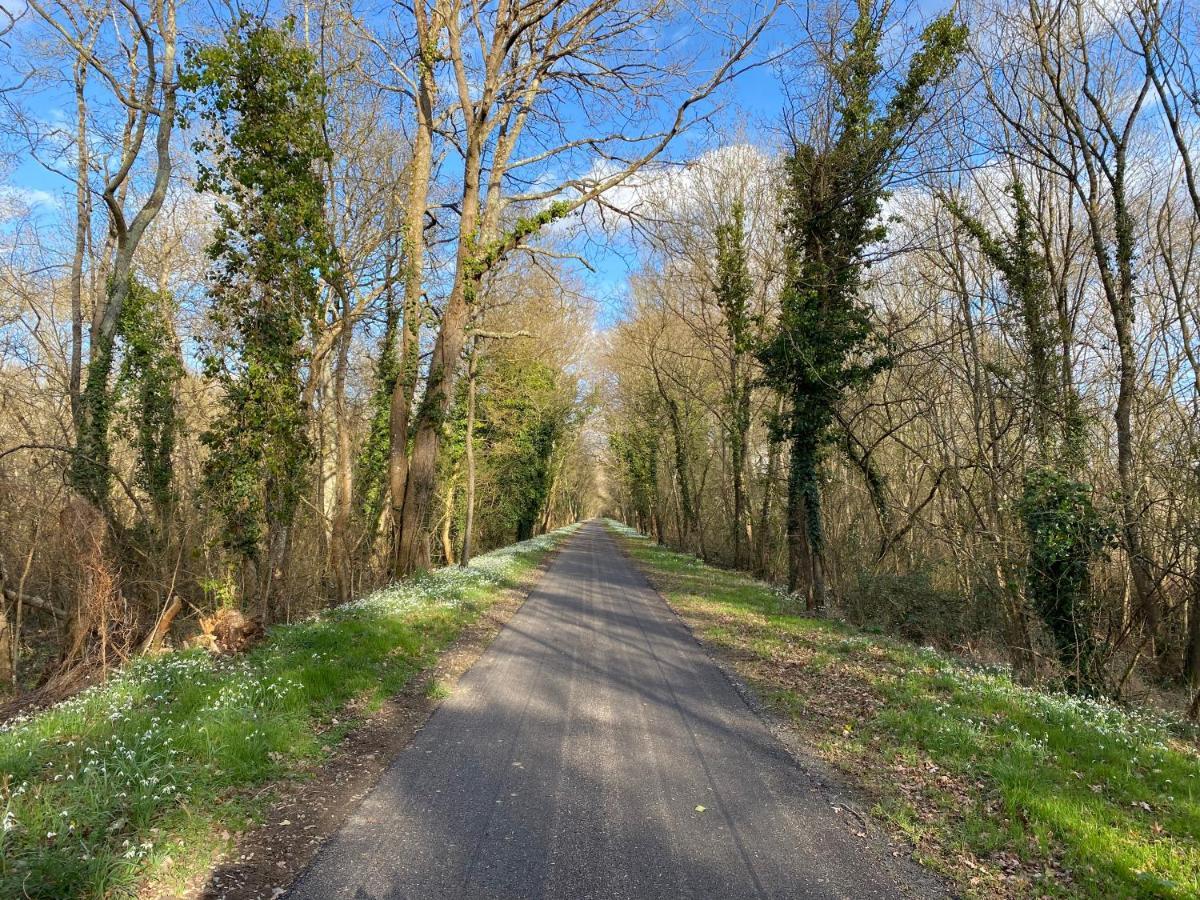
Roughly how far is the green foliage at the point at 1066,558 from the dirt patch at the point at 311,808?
768 cm

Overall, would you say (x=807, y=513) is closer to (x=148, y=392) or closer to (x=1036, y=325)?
(x=1036, y=325)

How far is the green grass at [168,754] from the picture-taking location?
3094 millimetres

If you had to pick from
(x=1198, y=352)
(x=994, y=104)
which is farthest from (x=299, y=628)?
(x=1198, y=352)

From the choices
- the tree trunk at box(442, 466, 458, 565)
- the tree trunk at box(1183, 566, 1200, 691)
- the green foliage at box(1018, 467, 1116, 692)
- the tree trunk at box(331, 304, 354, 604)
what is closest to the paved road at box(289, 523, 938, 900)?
the green foliage at box(1018, 467, 1116, 692)

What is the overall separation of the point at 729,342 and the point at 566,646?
1438 cm

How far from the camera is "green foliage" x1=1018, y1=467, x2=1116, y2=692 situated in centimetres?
802

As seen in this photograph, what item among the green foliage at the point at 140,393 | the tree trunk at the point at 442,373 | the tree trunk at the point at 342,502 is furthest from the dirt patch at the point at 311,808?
the tree trunk at the point at 342,502

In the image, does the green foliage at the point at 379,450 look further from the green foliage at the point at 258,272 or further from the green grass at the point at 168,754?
the green grass at the point at 168,754

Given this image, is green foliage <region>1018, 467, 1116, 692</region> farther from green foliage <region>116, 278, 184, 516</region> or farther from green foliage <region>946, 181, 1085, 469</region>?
green foliage <region>116, 278, 184, 516</region>

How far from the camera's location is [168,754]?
4070 millimetres

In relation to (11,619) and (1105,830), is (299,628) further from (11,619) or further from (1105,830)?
(1105,830)

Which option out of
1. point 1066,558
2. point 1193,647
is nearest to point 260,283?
point 1066,558

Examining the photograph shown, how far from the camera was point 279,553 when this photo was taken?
9844 mm

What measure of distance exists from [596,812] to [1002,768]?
3.16m
